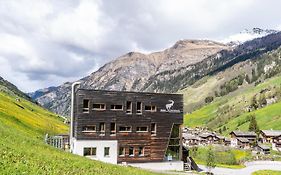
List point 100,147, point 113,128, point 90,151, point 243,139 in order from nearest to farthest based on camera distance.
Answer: point 90,151 < point 100,147 < point 113,128 < point 243,139

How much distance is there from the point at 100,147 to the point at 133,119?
24.9 feet

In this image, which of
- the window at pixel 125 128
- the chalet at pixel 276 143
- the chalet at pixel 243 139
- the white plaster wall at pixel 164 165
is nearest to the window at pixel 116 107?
the window at pixel 125 128

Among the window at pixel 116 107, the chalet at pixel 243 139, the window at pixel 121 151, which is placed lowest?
the window at pixel 121 151

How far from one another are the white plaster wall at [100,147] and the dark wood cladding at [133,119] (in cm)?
67

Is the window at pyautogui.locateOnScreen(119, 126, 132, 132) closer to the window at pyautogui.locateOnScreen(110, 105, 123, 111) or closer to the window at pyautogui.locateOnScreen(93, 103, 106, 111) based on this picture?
the window at pyautogui.locateOnScreen(110, 105, 123, 111)

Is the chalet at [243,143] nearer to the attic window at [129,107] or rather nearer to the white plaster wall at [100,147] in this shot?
the attic window at [129,107]

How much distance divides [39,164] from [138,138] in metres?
42.4

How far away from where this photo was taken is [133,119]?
65500 millimetres

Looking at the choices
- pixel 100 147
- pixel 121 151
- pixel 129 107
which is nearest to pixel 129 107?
pixel 129 107

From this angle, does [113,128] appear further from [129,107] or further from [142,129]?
[142,129]

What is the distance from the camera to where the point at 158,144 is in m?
67.1

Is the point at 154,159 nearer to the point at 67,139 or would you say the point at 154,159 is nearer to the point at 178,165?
the point at 178,165

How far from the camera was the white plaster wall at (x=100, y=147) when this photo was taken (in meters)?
61.0

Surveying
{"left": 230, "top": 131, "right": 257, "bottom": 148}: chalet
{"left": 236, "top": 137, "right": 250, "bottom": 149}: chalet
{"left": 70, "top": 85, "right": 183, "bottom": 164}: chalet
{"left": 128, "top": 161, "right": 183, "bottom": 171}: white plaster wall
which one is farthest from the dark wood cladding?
{"left": 230, "top": 131, "right": 257, "bottom": 148}: chalet
